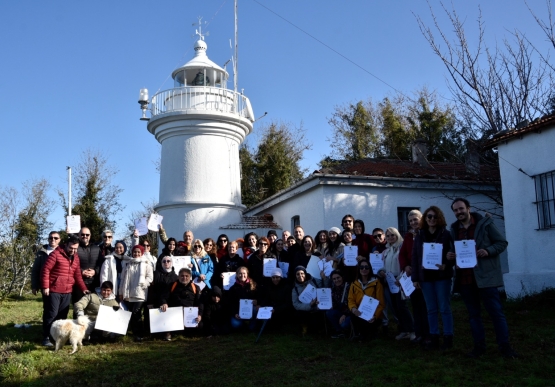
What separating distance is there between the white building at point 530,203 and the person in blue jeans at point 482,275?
547 cm

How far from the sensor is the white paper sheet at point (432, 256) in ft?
21.3

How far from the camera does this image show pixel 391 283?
7.91 m

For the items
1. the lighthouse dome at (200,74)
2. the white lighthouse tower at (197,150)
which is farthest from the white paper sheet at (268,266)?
the lighthouse dome at (200,74)

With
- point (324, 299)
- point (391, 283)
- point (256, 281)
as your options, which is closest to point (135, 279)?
point (256, 281)

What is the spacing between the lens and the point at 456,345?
23.1 feet

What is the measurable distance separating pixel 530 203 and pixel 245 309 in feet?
22.2

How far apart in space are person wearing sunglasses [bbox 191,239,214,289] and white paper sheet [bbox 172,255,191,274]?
0.29 feet

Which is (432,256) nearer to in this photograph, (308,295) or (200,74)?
(308,295)

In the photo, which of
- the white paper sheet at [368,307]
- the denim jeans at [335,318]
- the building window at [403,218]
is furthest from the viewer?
the building window at [403,218]

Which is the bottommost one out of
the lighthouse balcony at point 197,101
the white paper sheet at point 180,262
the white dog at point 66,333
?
the white dog at point 66,333

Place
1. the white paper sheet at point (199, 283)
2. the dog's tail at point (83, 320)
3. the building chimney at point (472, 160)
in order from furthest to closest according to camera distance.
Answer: the building chimney at point (472, 160)
the white paper sheet at point (199, 283)
the dog's tail at point (83, 320)

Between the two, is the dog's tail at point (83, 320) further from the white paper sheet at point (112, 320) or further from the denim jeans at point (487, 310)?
the denim jeans at point (487, 310)

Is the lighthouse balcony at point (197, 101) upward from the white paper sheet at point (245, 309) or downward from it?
upward

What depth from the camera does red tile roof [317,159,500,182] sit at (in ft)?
52.0
